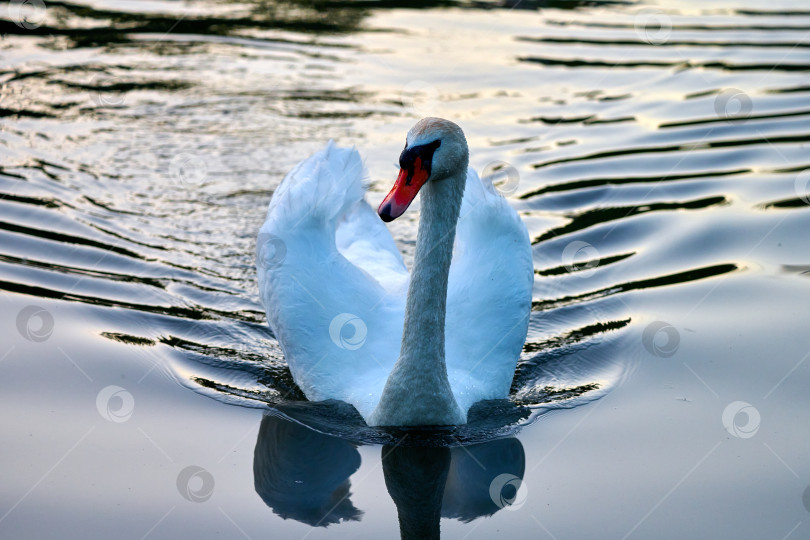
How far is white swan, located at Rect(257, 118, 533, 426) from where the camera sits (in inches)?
230

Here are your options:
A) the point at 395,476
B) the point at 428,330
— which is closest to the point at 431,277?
the point at 428,330

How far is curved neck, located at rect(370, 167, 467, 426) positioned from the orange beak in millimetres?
253

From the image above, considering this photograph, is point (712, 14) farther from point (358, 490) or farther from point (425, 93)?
point (358, 490)

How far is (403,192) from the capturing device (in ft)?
17.2

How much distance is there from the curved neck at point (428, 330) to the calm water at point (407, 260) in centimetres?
17

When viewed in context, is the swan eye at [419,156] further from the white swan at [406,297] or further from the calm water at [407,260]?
the calm water at [407,260]

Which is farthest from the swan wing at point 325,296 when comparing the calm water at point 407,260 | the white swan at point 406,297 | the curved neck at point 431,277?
the curved neck at point 431,277

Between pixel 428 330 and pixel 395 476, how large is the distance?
850 millimetres

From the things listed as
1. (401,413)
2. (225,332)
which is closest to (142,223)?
(225,332)

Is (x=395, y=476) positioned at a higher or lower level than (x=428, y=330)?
lower

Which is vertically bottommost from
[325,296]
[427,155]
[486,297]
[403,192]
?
[486,297]

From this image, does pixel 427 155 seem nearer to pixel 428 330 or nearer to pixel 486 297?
pixel 428 330

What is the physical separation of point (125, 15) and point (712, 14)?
29.5 feet

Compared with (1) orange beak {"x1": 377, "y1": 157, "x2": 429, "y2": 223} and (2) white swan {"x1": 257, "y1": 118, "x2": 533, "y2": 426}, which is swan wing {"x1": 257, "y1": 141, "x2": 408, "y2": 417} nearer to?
(2) white swan {"x1": 257, "y1": 118, "x2": 533, "y2": 426}
